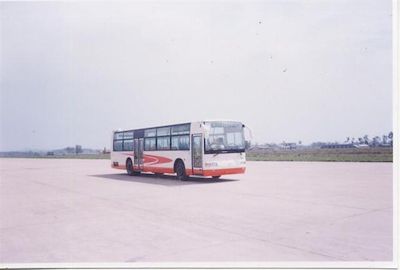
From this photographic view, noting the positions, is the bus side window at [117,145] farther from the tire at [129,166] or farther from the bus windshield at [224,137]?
the bus windshield at [224,137]

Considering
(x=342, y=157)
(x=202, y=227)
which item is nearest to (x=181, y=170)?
(x=202, y=227)

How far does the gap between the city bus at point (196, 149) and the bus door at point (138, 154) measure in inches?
9.5

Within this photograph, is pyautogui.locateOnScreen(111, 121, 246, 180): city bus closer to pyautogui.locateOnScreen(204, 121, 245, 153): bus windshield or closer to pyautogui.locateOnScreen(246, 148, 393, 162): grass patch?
pyautogui.locateOnScreen(204, 121, 245, 153): bus windshield

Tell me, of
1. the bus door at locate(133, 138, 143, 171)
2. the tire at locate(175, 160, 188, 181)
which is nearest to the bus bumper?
the tire at locate(175, 160, 188, 181)

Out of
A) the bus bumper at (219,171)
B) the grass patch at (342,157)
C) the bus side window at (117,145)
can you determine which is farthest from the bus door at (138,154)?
the grass patch at (342,157)

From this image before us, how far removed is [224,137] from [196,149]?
1191mm

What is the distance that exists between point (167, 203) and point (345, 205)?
436 centimetres

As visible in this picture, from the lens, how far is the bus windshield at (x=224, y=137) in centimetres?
1625

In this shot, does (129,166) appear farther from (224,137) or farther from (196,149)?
(224,137)

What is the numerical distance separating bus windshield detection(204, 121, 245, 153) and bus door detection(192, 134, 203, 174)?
31cm

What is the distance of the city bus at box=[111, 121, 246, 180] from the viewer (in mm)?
16172

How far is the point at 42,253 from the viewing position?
633 cm
